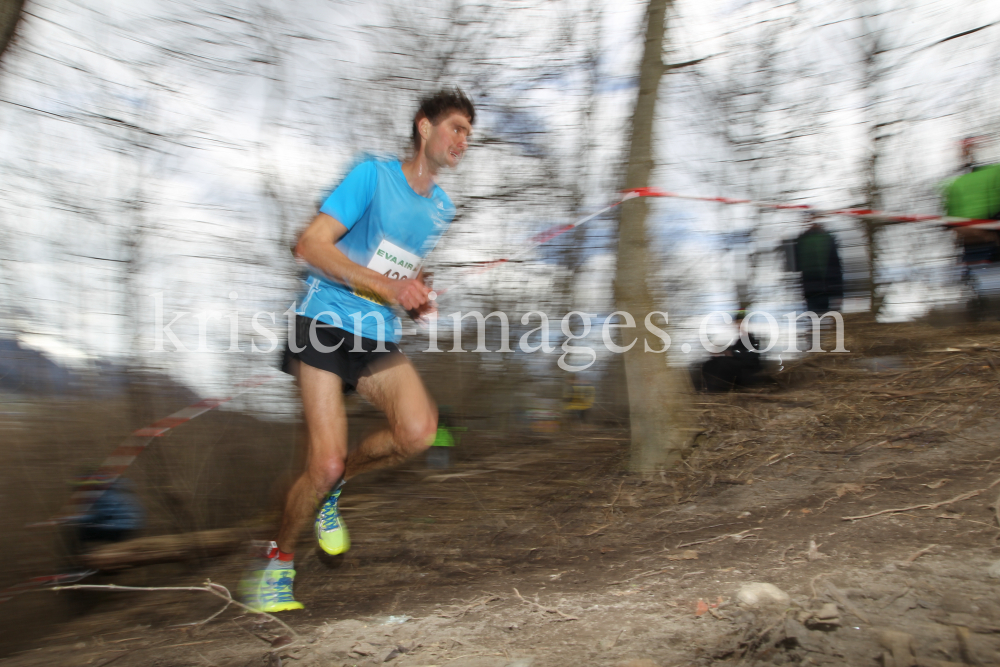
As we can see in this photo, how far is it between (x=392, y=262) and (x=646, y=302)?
5.45 feet

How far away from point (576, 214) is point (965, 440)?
285 cm

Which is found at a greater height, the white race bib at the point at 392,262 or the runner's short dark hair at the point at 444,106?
the runner's short dark hair at the point at 444,106

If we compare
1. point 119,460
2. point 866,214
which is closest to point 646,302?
point 866,214

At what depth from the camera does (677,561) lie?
7.74ft

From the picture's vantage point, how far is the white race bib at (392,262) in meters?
2.48

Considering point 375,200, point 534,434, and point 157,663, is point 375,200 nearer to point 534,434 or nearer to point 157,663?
point 157,663

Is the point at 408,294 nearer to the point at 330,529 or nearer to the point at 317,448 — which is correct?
the point at 317,448

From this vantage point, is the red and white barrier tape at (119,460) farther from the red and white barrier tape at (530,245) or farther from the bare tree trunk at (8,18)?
the bare tree trunk at (8,18)

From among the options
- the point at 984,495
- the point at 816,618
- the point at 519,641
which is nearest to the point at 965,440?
the point at 984,495

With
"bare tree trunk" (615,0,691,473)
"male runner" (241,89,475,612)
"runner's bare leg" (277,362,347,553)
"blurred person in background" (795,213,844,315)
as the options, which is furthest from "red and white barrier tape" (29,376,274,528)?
"blurred person in background" (795,213,844,315)

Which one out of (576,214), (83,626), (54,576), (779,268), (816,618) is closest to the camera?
(816,618)

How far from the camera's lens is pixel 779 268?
5094 mm

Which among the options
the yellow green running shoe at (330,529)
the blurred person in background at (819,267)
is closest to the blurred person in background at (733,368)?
the blurred person in background at (819,267)

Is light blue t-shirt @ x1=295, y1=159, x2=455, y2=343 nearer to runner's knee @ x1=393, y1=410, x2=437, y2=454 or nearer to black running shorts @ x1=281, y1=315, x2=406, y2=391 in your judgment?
black running shorts @ x1=281, y1=315, x2=406, y2=391
